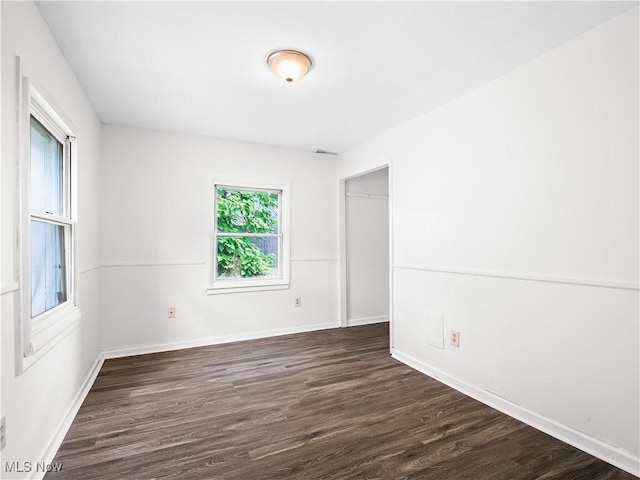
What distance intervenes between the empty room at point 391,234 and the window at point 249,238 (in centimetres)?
30

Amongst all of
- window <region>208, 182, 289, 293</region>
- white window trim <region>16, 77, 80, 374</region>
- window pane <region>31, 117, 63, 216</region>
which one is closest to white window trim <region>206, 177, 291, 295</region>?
window <region>208, 182, 289, 293</region>

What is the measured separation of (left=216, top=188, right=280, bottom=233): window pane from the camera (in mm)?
3986

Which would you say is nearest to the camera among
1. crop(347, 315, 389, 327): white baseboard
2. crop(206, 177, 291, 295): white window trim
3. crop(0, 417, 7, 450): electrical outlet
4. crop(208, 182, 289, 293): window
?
crop(0, 417, 7, 450): electrical outlet

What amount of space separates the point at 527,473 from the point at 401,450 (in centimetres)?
63

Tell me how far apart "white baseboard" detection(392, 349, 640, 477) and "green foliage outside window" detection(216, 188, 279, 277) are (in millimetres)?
2374

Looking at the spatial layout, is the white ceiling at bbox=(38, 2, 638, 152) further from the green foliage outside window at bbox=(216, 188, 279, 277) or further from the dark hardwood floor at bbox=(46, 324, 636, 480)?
the dark hardwood floor at bbox=(46, 324, 636, 480)

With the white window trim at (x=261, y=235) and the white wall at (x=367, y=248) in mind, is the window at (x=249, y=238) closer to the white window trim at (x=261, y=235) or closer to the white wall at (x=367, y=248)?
the white window trim at (x=261, y=235)

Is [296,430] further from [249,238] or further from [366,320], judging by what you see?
[366,320]

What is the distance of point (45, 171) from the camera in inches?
78.9

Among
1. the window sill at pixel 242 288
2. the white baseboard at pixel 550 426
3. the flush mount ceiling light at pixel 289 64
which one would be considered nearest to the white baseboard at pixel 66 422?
the window sill at pixel 242 288

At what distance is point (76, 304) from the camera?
7.66 ft

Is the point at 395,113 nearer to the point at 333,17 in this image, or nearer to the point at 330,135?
the point at 330,135

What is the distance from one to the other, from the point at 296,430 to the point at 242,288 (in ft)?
7.03

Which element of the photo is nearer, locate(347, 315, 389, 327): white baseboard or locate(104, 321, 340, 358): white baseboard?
locate(104, 321, 340, 358): white baseboard
